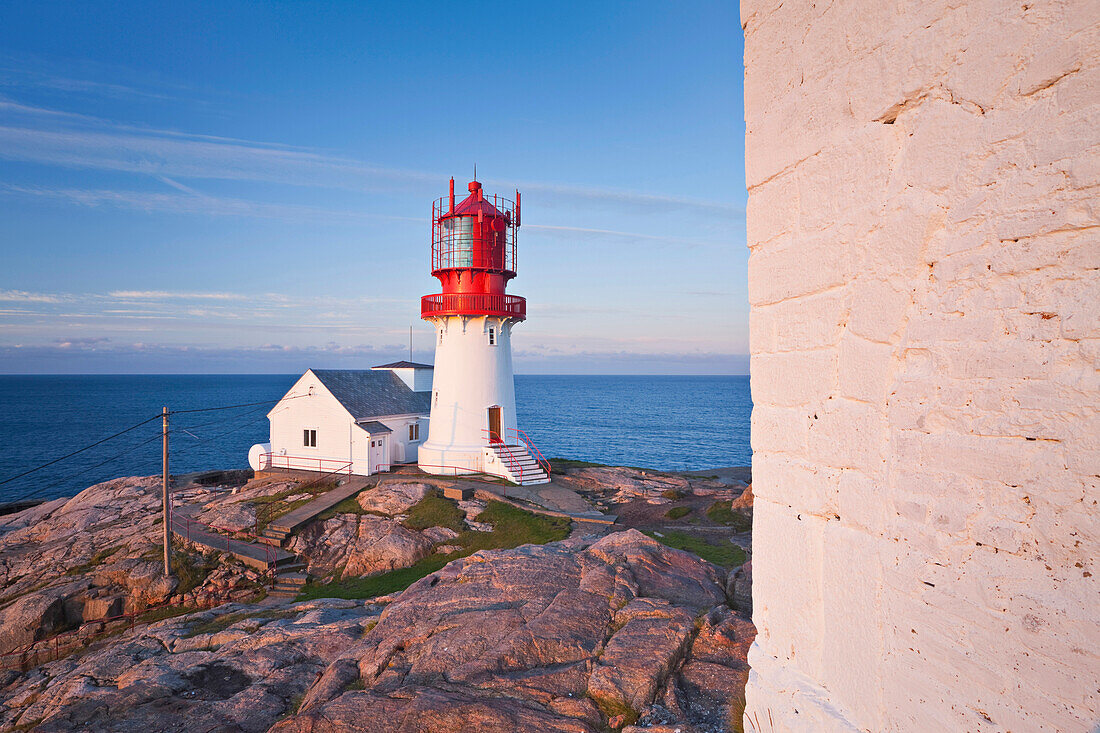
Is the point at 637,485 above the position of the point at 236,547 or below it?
above

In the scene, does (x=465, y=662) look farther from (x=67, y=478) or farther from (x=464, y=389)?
(x=67, y=478)

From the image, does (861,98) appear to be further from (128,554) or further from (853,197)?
(128,554)

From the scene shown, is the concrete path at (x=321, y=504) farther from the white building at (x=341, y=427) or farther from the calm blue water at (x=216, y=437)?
the calm blue water at (x=216, y=437)

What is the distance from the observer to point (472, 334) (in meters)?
26.3

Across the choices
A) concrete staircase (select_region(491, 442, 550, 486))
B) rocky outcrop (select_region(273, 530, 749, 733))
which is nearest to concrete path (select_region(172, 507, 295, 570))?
concrete staircase (select_region(491, 442, 550, 486))

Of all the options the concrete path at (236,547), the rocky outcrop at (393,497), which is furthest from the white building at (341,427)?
the concrete path at (236,547)

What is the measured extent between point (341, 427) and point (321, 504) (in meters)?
5.54

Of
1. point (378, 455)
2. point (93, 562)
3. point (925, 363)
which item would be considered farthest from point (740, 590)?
point (378, 455)

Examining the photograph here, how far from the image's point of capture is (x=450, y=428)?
26484 millimetres

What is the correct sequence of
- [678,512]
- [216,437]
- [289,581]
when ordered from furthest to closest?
[216,437] < [678,512] < [289,581]

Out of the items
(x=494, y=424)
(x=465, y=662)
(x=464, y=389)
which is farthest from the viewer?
(x=494, y=424)

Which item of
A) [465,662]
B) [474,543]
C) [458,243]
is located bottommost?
[474,543]

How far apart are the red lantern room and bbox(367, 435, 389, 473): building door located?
616cm

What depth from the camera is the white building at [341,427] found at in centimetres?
2706
